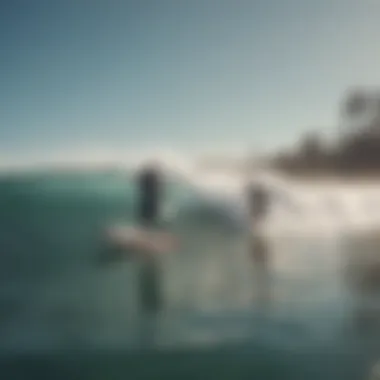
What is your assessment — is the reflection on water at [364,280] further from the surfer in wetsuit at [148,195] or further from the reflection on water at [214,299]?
the surfer in wetsuit at [148,195]

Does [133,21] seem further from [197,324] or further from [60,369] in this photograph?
[60,369]

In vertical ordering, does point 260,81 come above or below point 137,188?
above

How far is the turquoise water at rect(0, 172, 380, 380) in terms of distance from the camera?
195cm

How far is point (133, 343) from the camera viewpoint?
1960mm

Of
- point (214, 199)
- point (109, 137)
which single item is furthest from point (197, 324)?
point (109, 137)

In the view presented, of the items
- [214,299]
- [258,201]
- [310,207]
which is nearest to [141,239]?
[214,299]

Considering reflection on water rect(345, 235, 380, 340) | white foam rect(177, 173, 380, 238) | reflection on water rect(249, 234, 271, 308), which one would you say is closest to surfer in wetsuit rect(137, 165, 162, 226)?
white foam rect(177, 173, 380, 238)

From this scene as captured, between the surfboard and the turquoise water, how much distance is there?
37 mm

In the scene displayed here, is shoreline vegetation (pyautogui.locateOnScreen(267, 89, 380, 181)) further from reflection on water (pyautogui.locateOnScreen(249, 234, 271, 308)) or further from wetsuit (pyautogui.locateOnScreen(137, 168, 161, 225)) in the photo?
wetsuit (pyautogui.locateOnScreen(137, 168, 161, 225))

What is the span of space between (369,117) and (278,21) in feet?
1.56

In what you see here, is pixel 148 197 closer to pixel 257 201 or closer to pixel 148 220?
pixel 148 220

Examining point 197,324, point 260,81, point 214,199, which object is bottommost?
point 197,324

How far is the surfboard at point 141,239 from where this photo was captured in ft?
6.46

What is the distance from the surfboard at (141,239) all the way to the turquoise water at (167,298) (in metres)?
0.04
